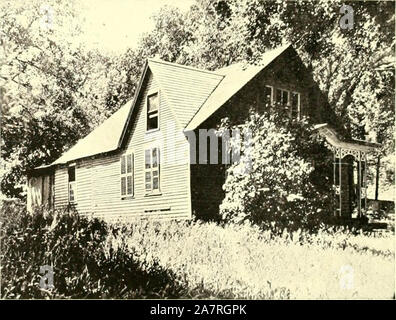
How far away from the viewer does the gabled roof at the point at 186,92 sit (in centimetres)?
1240

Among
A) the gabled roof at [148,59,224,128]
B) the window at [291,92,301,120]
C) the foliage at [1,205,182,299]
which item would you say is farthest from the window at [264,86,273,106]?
the foliage at [1,205,182,299]

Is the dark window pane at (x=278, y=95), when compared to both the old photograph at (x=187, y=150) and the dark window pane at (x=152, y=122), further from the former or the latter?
the dark window pane at (x=152, y=122)

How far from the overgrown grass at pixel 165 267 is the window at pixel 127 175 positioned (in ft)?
17.0

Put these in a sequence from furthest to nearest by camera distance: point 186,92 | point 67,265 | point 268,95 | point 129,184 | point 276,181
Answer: point 268,95 < point 129,184 < point 186,92 < point 276,181 < point 67,265

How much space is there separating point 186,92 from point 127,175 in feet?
9.98

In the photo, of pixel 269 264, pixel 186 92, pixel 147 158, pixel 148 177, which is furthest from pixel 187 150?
pixel 269 264

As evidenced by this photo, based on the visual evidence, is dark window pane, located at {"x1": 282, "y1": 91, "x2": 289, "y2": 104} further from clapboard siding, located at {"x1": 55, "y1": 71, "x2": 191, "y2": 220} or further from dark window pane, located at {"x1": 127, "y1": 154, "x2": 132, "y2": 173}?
dark window pane, located at {"x1": 127, "y1": 154, "x2": 132, "y2": 173}

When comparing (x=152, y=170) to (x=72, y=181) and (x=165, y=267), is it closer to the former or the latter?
(x=72, y=181)

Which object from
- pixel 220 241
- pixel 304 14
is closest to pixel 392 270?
pixel 220 241

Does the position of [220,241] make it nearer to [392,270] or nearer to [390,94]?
[392,270]

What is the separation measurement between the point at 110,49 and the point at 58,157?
4.12m

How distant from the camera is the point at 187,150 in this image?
39.1 feet

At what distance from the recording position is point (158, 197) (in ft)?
41.3
